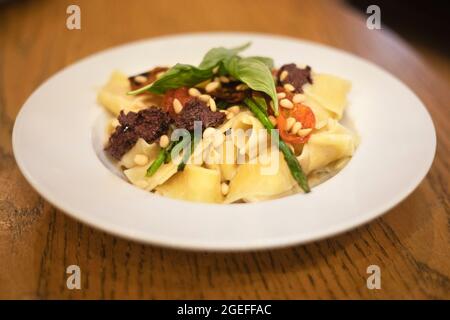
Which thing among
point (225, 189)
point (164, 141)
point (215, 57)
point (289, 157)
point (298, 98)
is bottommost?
point (225, 189)

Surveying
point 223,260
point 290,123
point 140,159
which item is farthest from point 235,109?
point 223,260

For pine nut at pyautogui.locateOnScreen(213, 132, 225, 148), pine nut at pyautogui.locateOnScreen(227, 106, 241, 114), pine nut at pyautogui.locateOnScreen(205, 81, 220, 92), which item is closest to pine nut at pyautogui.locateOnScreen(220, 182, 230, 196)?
pine nut at pyautogui.locateOnScreen(213, 132, 225, 148)

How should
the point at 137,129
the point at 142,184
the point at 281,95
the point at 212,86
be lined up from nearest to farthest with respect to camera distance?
the point at 142,184, the point at 137,129, the point at 281,95, the point at 212,86

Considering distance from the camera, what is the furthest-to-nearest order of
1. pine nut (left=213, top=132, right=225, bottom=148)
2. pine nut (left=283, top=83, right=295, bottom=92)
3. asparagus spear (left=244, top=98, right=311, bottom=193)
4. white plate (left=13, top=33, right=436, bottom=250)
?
pine nut (left=283, top=83, right=295, bottom=92) → pine nut (left=213, top=132, right=225, bottom=148) → asparagus spear (left=244, top=98, right=311, bottom=193) → white plate (left=13, top=33, right=436, bottom=250)

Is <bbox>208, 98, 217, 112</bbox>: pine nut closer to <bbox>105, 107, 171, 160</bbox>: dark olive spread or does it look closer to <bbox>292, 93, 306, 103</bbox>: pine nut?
<bbox>105, 107, 171, 160</bbox>: dark olive spread

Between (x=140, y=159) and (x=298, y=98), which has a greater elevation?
(x=298, y=98)

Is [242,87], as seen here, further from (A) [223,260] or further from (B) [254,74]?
(A) [223,260]

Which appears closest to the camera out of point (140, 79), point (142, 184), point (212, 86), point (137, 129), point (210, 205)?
point (210, 205)

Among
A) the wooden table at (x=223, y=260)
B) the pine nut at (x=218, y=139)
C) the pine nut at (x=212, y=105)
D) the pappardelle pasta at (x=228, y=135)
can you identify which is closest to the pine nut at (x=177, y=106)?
the pappardelle pasta at (x=228, y=135)
